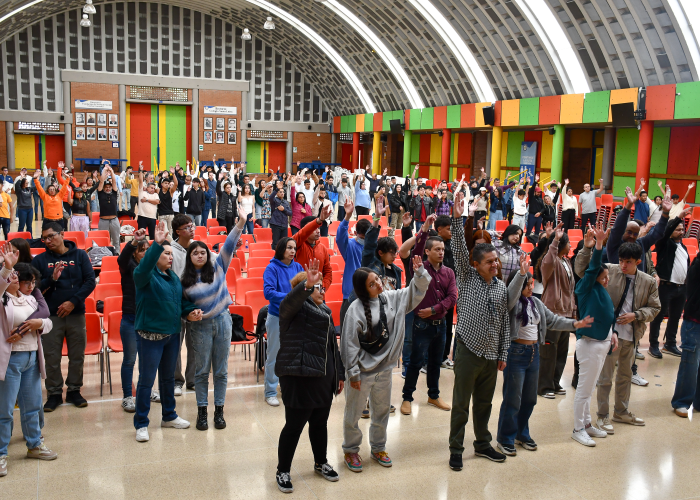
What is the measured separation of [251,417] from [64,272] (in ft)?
6.94

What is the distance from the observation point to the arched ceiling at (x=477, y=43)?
51.4 feet

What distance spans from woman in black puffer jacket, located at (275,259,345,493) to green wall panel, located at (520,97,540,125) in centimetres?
1809

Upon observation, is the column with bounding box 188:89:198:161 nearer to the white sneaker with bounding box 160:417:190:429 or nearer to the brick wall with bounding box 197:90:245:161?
the brick wall with bounding box 197:90:245:161

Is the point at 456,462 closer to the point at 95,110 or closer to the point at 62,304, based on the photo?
the point at 62,304

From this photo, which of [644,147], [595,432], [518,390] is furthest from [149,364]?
[644,147]

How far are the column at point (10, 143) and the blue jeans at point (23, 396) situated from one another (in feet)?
91.8

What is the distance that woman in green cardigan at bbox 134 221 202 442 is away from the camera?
4.68 m

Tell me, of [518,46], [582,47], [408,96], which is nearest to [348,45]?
[408,96]

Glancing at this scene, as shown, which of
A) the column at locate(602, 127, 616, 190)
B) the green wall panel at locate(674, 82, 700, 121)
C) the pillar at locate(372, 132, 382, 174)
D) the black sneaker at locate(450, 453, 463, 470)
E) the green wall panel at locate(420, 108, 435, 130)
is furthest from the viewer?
the pillar at locate(372, 132, 382, 174)

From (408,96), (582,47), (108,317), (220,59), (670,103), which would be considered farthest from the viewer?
(220,59)

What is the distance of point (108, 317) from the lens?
595cm

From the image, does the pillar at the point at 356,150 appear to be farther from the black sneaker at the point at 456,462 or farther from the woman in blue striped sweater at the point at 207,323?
the black sneaker at the point at 456,462

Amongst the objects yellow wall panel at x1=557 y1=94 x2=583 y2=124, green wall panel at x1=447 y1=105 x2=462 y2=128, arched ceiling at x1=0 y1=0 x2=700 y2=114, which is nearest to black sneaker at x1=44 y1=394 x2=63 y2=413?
arched ceiling at x1=0 y1=0 x2=700 y2=114

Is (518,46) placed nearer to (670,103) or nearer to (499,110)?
(499,110)
